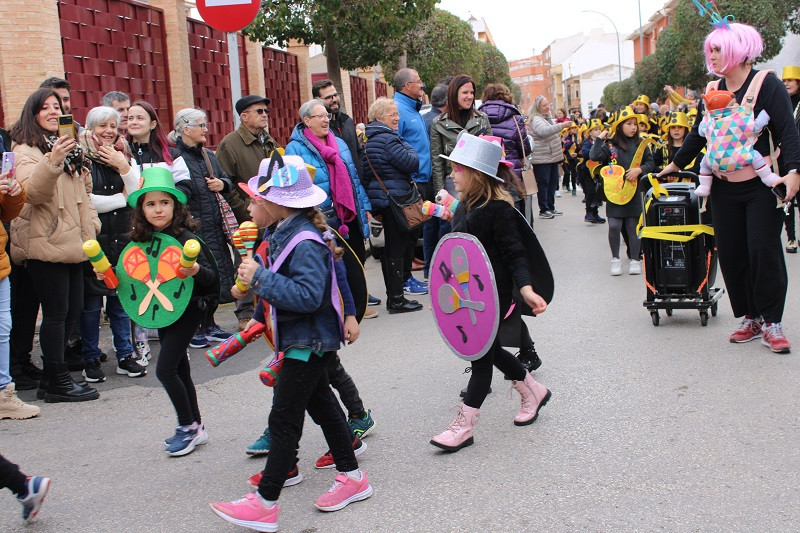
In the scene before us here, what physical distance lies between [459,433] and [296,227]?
1.48 metres

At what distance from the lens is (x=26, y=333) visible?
6496mm

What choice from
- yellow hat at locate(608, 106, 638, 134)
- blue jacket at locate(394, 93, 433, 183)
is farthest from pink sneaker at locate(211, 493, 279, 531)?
yellow hat at locate(608, 106, 638, 134)

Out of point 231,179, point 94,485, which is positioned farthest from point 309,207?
point 231,179

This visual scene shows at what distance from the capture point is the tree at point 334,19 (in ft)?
46.1

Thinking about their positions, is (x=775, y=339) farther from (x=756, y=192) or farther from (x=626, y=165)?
(x=626, y=165)

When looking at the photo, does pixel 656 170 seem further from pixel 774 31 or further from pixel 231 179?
pixel 774 31

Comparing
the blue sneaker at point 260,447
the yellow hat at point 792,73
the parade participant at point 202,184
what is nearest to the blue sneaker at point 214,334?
the parade participant at point 202,184

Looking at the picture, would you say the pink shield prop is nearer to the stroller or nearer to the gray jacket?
the stroller

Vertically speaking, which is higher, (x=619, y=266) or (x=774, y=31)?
(x=774, y=31)

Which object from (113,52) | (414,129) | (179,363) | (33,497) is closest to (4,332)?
(179,363)

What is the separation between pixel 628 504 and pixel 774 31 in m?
35.8

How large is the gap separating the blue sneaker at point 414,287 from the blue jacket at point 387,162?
145 cm

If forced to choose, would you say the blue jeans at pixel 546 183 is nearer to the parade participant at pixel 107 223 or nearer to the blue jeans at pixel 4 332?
the parade participant at pixel 107 223

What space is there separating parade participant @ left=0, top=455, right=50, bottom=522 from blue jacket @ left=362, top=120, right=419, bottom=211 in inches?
192
